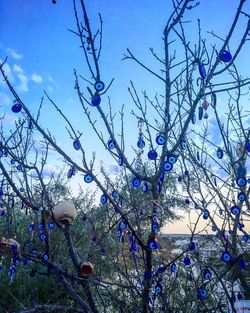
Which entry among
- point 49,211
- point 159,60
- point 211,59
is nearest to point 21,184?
point 49,211

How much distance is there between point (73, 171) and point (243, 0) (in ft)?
5.56

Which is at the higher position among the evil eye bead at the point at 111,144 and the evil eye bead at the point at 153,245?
the evil eye bead at the point at 111,144

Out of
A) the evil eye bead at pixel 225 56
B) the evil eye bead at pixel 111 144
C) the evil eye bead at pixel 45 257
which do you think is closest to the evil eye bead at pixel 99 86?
the evil eye bead at pixel 111 144

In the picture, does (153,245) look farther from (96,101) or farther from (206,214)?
(206,214)

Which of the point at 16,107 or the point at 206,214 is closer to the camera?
the point at 16,107

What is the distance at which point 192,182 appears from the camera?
4.90m

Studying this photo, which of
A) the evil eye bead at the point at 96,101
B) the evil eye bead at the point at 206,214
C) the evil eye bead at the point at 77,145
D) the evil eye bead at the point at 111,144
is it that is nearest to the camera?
the evil eye bead at the point at 96,101

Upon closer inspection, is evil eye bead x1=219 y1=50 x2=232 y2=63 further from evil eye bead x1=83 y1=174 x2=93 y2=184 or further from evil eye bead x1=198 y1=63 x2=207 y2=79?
evil eye bead x1=83 y1=174 x2=93 y2=184

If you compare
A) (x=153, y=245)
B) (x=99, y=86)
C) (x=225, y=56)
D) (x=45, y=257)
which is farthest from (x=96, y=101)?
(x=45, y=257)

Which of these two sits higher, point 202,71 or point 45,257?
point 202,71

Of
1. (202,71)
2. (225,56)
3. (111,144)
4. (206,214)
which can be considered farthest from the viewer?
(206,214)

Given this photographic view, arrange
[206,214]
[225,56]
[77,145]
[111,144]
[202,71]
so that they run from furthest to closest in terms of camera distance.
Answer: [206,214] < [77,145] < [111,144] < [202,71] < [225,56]

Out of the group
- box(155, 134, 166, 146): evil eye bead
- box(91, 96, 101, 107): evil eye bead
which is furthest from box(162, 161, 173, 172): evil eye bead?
box(91, 96, 101, 107): evil eye bead

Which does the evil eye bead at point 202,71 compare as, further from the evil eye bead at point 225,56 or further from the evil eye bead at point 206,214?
the evil eye bead at point 206,214
